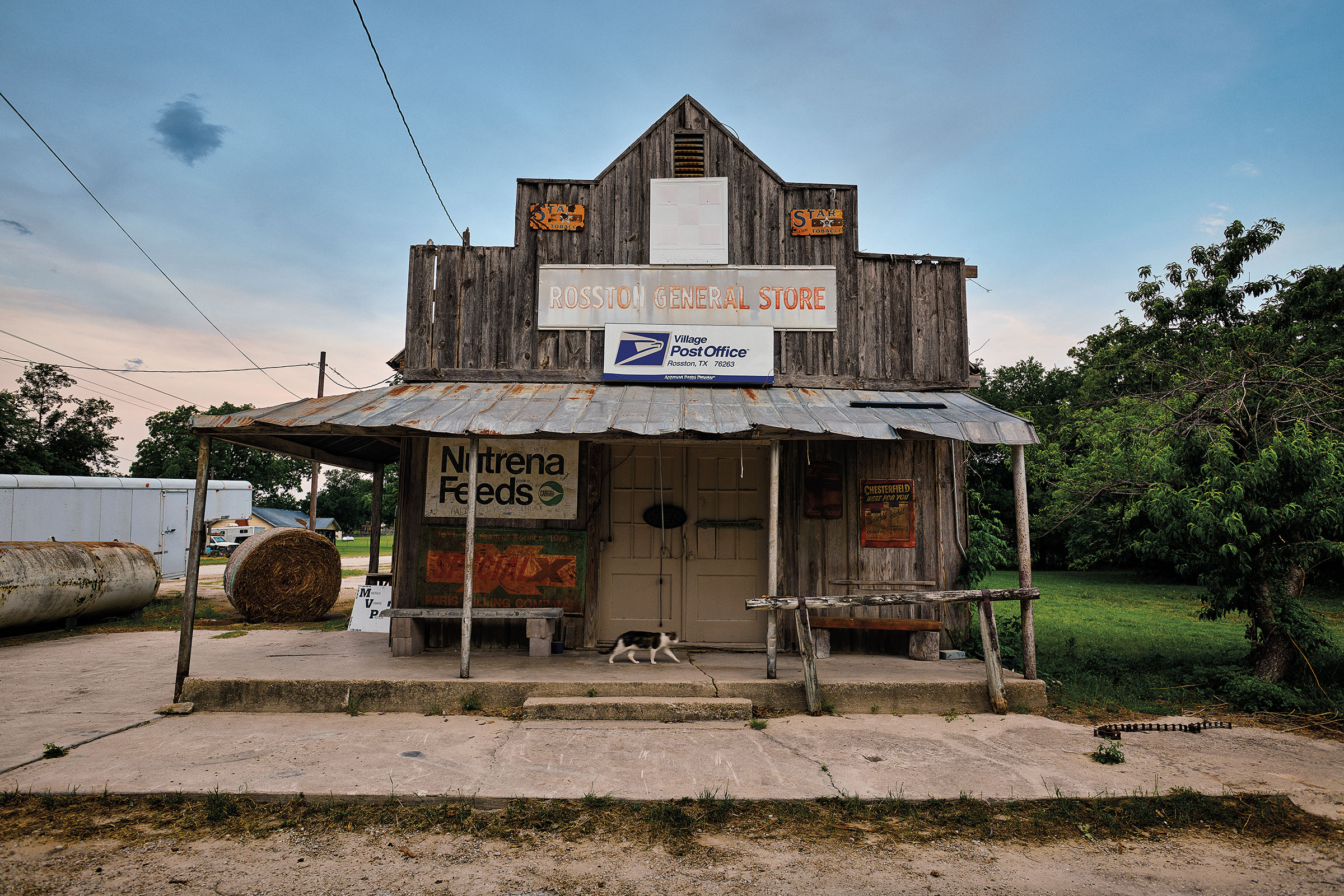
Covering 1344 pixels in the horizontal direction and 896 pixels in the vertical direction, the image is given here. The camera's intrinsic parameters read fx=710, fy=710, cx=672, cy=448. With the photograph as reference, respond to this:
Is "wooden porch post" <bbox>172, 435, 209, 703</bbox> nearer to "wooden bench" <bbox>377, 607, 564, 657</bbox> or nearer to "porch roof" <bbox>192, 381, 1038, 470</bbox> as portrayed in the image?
"porch roof" <bbox>192, 381, 1038, 470</bbox>

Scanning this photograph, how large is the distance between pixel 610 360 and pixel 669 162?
2.65 metres

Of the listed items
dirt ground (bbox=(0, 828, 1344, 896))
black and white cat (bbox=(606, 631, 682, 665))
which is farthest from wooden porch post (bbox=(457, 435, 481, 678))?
dirt ground (bbox=(0, 828, 1344, 896))

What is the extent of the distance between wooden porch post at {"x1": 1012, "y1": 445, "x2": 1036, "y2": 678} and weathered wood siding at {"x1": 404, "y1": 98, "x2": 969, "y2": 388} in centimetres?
177

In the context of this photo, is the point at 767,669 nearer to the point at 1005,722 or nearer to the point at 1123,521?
the point at 1005,722

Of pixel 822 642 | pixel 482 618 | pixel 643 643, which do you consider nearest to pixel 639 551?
pixel 643 643

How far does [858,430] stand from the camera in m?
6.74

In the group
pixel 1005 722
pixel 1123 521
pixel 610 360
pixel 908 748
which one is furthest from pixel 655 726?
pixel 1123 521

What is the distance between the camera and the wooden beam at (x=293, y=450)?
725cm

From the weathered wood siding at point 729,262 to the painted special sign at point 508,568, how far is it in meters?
1.95

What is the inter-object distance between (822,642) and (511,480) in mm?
4123

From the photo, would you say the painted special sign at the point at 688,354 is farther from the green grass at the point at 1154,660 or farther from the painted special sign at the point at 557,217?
the green grass at the point at 1154,660

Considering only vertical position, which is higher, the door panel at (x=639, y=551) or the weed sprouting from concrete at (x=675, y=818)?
the door panel at (x=639, y=551)

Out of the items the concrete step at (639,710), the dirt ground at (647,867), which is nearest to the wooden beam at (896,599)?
the concrete step at (639,710)

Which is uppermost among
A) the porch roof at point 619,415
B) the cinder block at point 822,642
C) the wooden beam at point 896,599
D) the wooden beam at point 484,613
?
the porch roof at point 619,415
